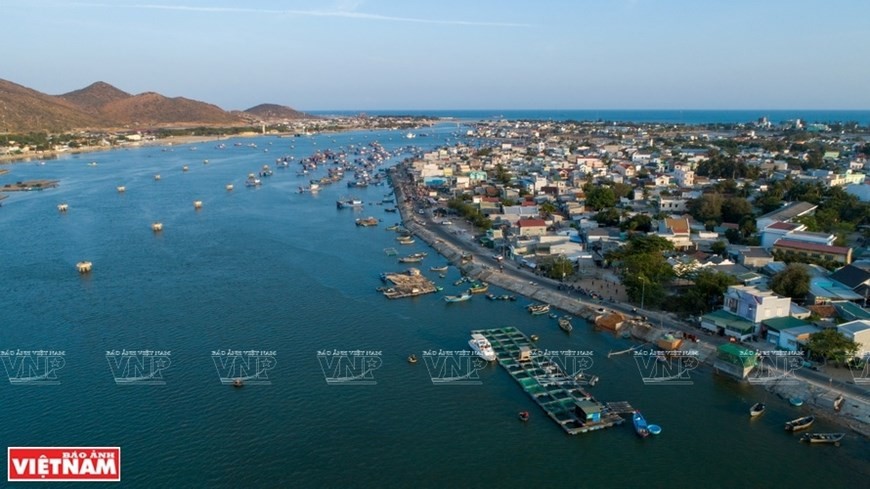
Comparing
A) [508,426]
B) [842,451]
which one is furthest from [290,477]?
[842,451]

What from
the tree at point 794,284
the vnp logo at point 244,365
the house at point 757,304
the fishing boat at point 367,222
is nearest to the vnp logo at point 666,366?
the house at point 757,304

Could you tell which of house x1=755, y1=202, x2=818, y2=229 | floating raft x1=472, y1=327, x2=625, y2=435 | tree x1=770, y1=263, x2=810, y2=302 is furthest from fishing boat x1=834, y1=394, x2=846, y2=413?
house x1=755, y1=202, x2=818, y2=229

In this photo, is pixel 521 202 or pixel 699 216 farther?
pixel 521 202

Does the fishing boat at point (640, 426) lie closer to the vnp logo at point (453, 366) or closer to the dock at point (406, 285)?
the vnp logo at point (453, 366)

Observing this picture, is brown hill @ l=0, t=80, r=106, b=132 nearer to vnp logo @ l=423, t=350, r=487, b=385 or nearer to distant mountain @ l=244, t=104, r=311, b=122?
distant mountain @ l=244, t=104, r=311, b=122

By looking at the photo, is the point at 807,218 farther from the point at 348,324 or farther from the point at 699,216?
the point at 348,324

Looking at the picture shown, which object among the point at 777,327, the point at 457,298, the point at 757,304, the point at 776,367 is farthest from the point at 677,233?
the point at 776,367
